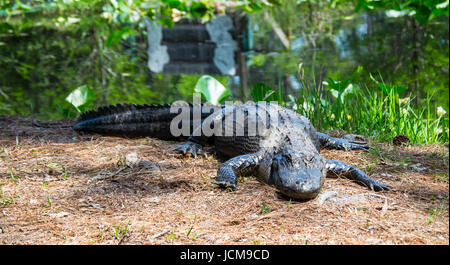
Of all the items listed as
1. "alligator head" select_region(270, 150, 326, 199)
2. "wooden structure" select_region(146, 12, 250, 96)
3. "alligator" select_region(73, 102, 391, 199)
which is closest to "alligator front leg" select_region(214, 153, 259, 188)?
"alligator" select_region(73, 102, 391, 199)

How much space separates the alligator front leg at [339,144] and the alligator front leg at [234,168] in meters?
0.91

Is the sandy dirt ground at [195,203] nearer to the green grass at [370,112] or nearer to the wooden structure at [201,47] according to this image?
the green grass at [370,112]

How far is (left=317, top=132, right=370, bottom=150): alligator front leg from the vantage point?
12.7 feet

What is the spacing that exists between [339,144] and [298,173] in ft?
4.15

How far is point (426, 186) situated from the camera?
6.98 feet

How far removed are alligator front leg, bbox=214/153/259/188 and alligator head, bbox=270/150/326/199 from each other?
0.74ft

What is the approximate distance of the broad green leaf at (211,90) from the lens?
5.04 metres

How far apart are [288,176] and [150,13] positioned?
239 inches

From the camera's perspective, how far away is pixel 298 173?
2.85 meters

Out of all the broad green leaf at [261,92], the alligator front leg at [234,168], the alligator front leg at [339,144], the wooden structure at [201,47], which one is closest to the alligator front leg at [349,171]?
the alligator front leg at [234,168]

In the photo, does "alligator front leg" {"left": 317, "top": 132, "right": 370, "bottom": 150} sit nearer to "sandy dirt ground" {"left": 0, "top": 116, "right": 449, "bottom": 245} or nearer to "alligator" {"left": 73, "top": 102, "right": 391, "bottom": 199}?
"alligator" {"left": 73, "top": 102, "right": 391, "bottom": 199}

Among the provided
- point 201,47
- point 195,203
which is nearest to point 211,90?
point 195,203
